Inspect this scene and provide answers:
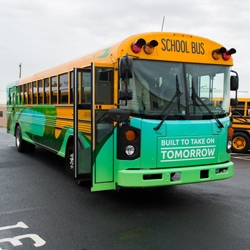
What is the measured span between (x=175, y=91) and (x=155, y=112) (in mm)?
490

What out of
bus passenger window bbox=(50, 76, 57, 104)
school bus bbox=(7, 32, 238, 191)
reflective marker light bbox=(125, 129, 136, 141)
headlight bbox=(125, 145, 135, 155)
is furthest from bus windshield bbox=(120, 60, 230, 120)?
bus passenger window bbox=(50, 76, 57, 104)

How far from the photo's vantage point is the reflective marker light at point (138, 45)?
16.5 ft

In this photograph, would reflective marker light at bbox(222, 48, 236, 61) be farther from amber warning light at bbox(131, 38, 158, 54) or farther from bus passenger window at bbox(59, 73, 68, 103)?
bus passenger window at bbox(59, 73, 68, 103)

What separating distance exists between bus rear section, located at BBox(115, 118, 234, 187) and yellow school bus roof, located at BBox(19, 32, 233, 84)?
1.02 metres

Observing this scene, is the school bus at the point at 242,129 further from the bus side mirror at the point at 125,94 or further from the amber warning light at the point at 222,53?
the bus side mirror at the point at 125,94

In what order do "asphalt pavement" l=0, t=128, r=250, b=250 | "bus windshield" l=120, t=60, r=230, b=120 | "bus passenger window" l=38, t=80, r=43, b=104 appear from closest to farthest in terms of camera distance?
"asphalt pavement" l=0, t=128, r=250, b=250 < "bus windshield" l=120, t=60, r=230, b=120 < "bus passenger window" l=38, t=80, r=43, b=104

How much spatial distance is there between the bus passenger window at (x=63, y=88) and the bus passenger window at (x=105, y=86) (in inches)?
84.9

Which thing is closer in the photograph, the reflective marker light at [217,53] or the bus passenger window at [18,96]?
the reflective marker light at [217,53]

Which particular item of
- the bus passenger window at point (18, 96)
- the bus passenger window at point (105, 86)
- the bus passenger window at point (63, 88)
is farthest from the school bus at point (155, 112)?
the bus passenger window at point (18, 96)

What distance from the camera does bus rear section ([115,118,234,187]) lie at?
5012 mm

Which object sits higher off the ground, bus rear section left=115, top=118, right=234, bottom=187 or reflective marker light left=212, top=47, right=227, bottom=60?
reflective marker light left=212, top=47, right=227, bottom=60

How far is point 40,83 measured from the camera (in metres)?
8.98

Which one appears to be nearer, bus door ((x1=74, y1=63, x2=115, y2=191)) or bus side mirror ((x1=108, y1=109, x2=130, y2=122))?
bus side mirror ((x1=108, y1=109, x2=130, y2=122))

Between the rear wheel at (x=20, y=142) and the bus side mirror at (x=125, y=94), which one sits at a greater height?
the bus side mirror at (x=125, y=94)
